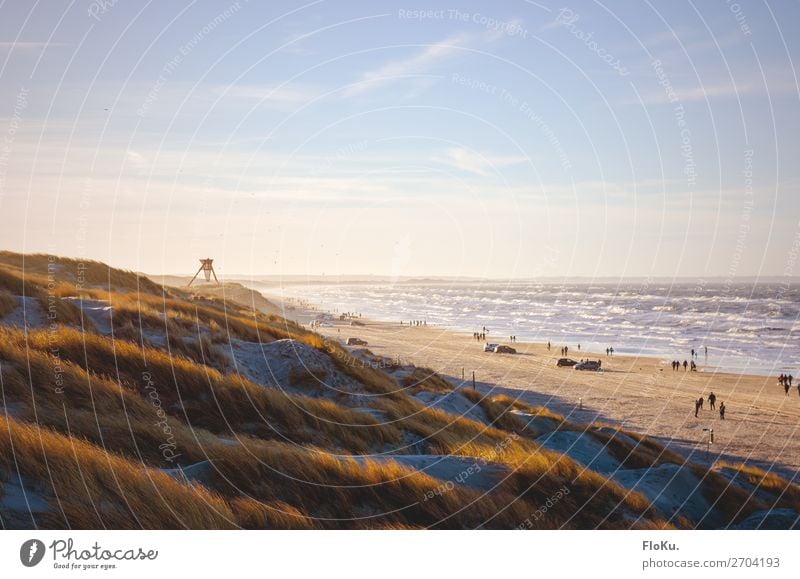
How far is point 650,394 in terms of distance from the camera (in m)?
37.6

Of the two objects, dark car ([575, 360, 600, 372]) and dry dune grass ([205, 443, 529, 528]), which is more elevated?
dry dune grass ([205, 443, 529, 528])

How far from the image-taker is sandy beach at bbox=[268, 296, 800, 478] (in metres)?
25.1

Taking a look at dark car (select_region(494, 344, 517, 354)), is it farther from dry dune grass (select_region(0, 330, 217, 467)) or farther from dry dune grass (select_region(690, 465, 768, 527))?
dry dune grass (select_region(0, 330, 217, 467))

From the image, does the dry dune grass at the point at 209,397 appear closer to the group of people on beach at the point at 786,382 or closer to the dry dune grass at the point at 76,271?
the dry dune grass at the point at 76,271

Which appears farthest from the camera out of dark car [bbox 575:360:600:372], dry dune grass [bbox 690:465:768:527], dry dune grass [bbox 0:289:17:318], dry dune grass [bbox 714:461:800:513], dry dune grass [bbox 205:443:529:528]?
dark car [bbox 575:360:600:372]

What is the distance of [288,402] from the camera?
11.8 meters

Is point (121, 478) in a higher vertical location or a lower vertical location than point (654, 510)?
higher

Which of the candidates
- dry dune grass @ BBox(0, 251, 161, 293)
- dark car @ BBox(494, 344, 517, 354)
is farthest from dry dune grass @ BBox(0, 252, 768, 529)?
dark car @ BBox(494, 344, 517, 354)

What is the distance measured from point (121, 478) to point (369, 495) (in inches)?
119

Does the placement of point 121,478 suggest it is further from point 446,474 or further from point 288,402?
point 288,402

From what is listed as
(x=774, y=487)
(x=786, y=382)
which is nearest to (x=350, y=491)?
(x=774, y=487)

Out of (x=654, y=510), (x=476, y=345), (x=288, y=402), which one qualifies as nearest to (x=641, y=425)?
(x=654, y=510)

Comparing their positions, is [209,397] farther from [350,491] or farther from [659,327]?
[659,327]

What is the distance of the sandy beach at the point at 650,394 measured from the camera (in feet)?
82.2
